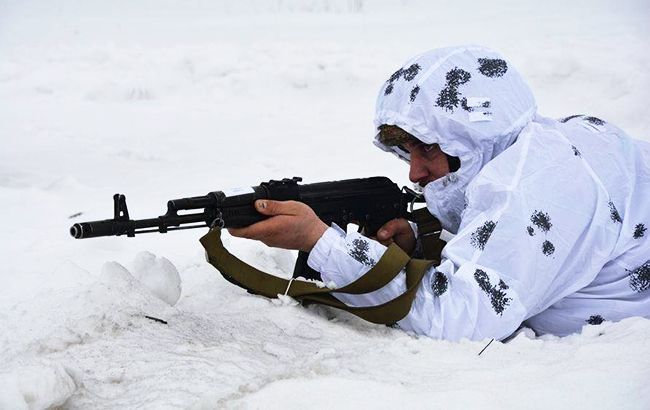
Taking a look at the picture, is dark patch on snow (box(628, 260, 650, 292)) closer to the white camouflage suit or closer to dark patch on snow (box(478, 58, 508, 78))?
the white camouflage suit

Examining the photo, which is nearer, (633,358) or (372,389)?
(372,389)

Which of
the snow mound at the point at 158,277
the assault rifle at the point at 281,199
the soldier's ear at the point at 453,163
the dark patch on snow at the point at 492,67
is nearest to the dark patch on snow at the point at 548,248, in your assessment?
the soldier's ear at the point at 453,163

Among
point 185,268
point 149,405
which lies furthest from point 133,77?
point 149,405

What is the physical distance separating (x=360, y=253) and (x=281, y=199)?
281 mm

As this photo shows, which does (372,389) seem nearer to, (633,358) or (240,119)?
(633,358)

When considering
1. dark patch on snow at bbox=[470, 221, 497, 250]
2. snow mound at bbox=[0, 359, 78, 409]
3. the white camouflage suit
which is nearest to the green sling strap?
the white camouflage suit

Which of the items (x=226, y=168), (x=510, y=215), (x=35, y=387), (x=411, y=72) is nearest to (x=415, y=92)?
(x=411, y=72)

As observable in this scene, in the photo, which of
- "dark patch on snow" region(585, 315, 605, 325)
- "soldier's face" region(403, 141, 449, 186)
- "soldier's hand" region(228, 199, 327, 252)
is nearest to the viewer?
"soldier's hand" region(228, 199, 327, 252)

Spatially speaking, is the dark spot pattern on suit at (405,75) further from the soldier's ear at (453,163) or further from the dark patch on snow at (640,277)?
the dark patch on snow at (640,277)

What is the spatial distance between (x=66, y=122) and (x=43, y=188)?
197 centimetres

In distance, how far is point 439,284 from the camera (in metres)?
2.35

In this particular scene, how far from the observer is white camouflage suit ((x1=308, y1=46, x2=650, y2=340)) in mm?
2289

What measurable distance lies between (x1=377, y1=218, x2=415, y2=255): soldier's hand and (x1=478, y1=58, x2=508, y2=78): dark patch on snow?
644mm

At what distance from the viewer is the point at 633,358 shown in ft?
6.04
